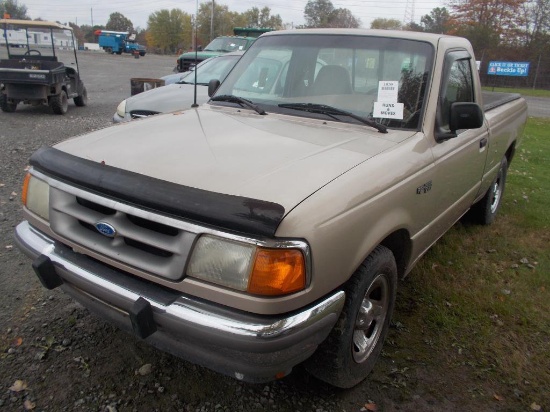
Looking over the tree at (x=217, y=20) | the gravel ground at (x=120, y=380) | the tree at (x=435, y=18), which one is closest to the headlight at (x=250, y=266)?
the gravel ground at (x=120, y=380)

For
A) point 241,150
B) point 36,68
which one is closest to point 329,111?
point 241,150

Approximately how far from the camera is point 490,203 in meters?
5.07

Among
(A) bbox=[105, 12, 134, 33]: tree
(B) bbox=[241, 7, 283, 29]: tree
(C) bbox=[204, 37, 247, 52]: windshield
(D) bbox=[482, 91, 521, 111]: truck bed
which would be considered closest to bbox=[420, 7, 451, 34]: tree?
(B) bbox=[241, 7, 283, 29]: tree

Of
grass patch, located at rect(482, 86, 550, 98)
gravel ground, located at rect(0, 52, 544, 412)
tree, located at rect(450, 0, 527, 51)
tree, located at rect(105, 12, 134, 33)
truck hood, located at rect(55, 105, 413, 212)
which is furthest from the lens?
tree, located at rect(105, 12, 134, 33)

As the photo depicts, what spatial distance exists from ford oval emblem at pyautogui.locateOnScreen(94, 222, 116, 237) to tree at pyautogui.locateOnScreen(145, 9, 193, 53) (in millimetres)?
82094

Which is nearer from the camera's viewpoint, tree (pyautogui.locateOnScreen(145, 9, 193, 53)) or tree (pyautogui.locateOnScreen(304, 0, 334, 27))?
tree (pyautogui.locateOnScreen(304, 0, 334, 27))

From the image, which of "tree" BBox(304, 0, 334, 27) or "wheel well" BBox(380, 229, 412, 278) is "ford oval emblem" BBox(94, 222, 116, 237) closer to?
"wheel well" BBox(380, 229, 412, 278)

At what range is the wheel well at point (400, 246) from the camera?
8.94ft

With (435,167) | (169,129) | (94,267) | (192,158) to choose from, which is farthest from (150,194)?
(435,167)

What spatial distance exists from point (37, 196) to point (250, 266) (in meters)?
1.39

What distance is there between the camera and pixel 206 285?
6.30ft

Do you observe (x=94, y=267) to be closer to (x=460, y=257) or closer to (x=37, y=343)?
(x=37, y=343)

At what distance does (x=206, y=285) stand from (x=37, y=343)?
156 centimetres

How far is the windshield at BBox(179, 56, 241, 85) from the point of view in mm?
8328
